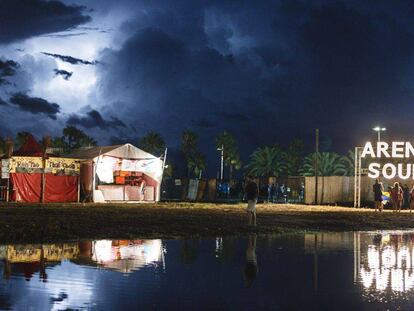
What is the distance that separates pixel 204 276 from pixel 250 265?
1683 millimetres

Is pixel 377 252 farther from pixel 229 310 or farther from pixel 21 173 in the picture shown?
pixel 21 173

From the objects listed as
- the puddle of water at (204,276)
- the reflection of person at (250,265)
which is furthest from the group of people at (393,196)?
the reflection of person at (250,265)

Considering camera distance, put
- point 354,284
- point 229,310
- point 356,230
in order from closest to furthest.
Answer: point 229,310
point 354,284
point 356,230

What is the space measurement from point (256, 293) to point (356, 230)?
14.5 m

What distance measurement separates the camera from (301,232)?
69.5ft

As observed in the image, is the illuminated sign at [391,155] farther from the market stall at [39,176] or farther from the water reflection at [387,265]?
the water reflection at [387,265]

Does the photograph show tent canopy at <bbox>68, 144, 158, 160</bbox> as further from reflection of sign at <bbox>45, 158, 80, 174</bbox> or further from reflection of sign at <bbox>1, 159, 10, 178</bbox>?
reflection of sign at <bbox>1, 159, 10, 178</bbox>

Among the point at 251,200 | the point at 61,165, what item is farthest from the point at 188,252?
the point at 61,165

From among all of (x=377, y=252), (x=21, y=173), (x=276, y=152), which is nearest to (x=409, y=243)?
(x=377, y=252)

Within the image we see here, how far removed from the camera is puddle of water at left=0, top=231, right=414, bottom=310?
28.1ft

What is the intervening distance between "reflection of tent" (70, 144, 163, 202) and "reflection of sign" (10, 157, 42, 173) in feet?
9.70

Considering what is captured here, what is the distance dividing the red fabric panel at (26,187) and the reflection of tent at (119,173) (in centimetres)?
296

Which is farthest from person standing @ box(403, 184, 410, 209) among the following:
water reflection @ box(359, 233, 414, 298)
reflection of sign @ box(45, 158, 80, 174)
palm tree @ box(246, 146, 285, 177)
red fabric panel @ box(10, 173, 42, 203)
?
palm tree @ box(246, 146, 285, 177)

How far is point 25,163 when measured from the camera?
35156mm
